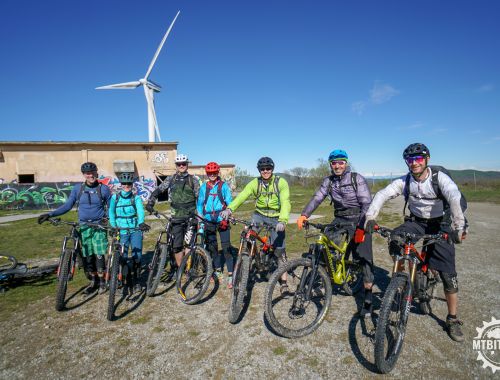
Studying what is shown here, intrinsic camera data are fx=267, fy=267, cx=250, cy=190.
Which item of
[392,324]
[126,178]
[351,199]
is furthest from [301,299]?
[126,178]

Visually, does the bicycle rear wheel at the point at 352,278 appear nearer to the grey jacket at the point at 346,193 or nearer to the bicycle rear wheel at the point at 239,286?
the grey jacket at the point at 346,193

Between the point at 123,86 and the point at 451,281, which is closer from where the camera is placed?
the point at 451,281

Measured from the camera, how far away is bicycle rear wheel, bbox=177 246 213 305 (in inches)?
181

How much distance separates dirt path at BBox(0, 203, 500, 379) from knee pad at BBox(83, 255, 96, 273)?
62 centimetres

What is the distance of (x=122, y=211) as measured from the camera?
5.05 metres

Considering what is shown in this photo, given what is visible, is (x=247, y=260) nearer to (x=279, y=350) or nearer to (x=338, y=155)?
(x=279, y=350)

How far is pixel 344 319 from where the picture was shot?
4.01 metres

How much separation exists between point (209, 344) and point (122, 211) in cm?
292

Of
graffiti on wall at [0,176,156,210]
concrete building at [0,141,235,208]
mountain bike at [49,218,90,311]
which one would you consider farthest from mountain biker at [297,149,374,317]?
concrete building at [0,141,235,208]

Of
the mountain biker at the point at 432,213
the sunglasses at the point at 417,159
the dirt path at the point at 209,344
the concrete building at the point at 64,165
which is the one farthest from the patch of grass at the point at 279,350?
the concrete building at the point at 64,165

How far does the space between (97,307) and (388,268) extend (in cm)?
607

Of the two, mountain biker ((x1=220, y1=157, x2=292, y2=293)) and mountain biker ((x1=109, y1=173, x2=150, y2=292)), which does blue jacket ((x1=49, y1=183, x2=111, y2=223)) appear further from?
mountain biker ((x1=220, y1=157, x2=292, y2=293))

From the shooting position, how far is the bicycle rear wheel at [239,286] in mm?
3961

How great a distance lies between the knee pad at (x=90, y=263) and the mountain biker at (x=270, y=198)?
282cm
